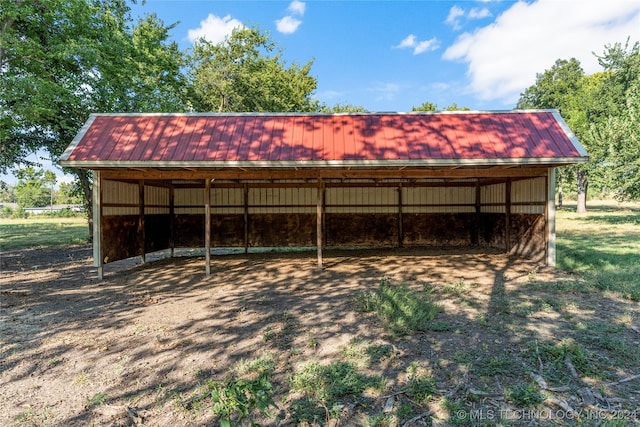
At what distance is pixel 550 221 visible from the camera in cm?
842

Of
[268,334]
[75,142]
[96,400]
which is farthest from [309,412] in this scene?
[75,142]

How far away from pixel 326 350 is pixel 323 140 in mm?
5090

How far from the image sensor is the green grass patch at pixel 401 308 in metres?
4.56

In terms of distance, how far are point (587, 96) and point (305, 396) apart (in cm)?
3403

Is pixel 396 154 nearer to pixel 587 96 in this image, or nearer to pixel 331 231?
pixel 331 231

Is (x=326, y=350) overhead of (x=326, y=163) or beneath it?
beneath

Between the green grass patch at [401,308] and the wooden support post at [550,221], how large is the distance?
4228mm

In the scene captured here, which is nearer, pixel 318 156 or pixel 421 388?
pixel 421 388

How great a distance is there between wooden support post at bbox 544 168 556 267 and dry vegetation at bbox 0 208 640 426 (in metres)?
0.91

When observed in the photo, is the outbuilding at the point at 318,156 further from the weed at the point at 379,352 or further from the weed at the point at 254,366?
the weed at the point at 254,366

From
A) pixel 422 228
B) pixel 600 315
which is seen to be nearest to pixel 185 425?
pixel 600 315

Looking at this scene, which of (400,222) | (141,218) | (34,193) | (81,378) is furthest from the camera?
(34,193)

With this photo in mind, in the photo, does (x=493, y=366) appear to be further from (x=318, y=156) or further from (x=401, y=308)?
(x=318, y=156)

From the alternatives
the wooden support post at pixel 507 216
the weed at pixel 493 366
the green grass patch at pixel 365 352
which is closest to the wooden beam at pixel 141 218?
the green grass patch at pixel 365 352
